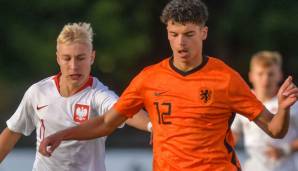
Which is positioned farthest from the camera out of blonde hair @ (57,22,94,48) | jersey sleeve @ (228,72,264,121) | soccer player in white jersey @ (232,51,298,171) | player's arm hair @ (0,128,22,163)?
soccer player in white jersey @ (232,51,298,171)

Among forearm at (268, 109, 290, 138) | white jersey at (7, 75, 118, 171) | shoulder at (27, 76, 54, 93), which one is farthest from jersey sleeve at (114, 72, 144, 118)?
shoulder at (27, 76, 54, 93)

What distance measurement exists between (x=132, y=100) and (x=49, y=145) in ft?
2.02

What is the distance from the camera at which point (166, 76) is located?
22.5 feet

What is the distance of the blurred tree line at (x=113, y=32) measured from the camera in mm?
18625

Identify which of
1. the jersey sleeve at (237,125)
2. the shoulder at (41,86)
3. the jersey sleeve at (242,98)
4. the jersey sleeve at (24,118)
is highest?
the jersey sleeve at (242,98)

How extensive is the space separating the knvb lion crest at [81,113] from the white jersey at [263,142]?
239 cm

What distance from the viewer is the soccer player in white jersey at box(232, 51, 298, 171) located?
9547mm

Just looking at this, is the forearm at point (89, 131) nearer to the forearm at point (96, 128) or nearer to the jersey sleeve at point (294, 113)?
the forearm at point (96, 128)

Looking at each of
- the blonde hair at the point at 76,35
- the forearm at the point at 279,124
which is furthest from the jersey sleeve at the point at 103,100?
the forearm at the point at 279,124

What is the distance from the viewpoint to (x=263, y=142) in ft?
31.9

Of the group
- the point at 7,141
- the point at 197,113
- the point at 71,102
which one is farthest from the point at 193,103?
the point at 7,141

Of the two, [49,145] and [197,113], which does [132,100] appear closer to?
[197,113]

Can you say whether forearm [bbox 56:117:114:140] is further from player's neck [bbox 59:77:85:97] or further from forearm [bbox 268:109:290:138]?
forearm [bbox 268:109:290:138]

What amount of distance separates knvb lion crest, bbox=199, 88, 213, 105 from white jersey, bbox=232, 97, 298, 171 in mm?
2893
